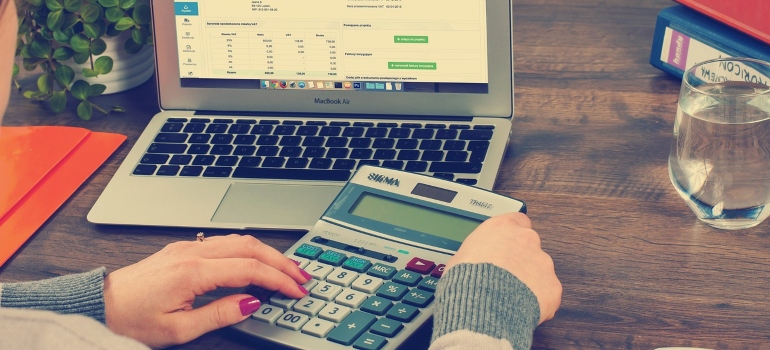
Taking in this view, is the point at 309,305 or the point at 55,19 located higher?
the point at 55,19

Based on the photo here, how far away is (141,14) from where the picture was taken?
106 centimetres

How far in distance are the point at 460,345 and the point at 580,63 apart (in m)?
0.63

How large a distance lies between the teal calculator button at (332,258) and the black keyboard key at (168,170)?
0.25 metres

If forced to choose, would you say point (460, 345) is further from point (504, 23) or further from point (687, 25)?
point (687, 25)

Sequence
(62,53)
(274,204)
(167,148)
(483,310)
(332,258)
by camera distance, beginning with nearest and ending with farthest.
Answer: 1. (483,310)
2. (332,258)
3. (274,204)
4. (167,148)
5. (62,53)

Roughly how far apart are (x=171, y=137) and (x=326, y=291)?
36 cm

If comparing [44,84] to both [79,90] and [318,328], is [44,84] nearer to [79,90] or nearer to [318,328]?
[79,90]

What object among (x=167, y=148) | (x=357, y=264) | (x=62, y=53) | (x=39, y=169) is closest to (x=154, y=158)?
(x=167, y=148)

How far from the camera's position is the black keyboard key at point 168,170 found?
911mm

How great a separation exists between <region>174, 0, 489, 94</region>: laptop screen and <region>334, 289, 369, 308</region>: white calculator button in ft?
1.11

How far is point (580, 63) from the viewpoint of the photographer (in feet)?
3.73

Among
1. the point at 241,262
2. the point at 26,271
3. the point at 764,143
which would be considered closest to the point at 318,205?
the point at 241,262

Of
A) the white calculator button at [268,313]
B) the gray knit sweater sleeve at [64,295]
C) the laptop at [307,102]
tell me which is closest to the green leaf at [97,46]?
the laptop at [307,102]

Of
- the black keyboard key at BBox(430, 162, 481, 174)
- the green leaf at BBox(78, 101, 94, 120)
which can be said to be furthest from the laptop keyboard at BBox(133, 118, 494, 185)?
the green leaf at BBox(78, 101, 94, 120)
